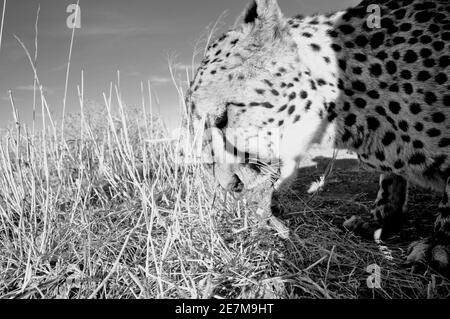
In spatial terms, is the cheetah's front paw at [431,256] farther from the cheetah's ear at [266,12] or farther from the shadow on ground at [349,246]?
the cheetah's ear at [266,12]

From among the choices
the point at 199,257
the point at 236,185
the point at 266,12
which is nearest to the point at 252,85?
the point at 266,12

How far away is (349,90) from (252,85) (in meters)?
0.50

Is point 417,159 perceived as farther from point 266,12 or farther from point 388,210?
point 266,12

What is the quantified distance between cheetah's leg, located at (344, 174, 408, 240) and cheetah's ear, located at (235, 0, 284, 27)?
1225 mm

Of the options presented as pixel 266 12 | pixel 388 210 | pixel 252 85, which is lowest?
pixel 388 210

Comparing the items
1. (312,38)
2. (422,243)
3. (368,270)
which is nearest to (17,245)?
(368,270)

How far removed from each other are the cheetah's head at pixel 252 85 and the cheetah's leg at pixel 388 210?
0.81m

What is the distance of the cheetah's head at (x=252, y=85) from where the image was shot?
188 centimetres

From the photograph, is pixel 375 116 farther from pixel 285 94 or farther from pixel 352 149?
pixel 285 94

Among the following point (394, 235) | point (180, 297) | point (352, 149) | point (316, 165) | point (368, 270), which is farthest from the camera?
point (316, 165)

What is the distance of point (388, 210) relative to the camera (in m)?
2.37

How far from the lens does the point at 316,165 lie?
4285mm

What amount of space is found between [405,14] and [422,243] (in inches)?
46.5

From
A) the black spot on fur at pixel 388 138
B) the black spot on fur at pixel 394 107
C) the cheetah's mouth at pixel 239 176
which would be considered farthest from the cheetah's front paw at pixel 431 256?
the cheetah's mouth at pixel 239 176
